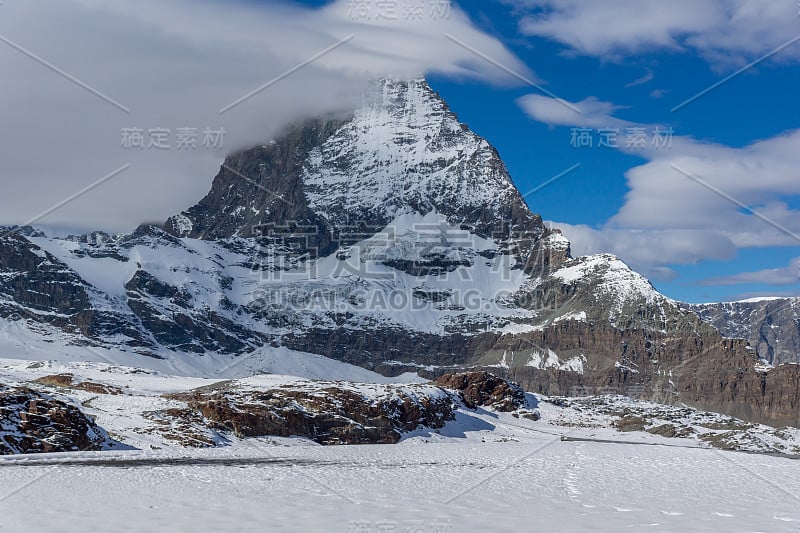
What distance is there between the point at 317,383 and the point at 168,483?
80905mm

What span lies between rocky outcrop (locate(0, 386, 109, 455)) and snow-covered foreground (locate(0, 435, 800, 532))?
7490 millimetres

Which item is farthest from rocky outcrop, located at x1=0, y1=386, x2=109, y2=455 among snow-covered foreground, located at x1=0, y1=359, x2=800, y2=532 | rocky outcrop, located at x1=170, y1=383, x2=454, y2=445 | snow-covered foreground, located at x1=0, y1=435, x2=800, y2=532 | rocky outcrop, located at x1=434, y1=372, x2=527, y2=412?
rocky outcrop, located at x1=434, y1=372, x2=527, y2=412

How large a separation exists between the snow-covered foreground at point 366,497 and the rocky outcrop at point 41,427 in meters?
7.49

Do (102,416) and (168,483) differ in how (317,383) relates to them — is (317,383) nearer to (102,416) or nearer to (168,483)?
(102,416)

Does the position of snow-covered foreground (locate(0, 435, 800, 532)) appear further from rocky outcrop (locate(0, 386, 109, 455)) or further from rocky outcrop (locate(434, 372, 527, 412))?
rocky outcrop (locate(434, 372, 527, 412))

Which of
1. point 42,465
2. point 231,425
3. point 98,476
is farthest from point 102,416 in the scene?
point 98,476

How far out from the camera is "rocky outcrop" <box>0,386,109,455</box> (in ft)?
190

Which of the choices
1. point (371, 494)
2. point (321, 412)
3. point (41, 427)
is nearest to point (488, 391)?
point (321, 412)

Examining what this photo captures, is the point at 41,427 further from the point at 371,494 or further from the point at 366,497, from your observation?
the point at 366,497

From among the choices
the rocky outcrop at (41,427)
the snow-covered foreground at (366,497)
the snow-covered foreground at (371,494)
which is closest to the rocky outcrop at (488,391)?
the snow-covered foreground at (371,494)

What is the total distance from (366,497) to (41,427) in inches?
1375

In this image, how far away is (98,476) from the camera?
39.8m

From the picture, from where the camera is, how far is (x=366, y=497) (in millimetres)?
36344

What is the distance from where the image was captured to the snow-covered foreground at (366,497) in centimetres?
2891
